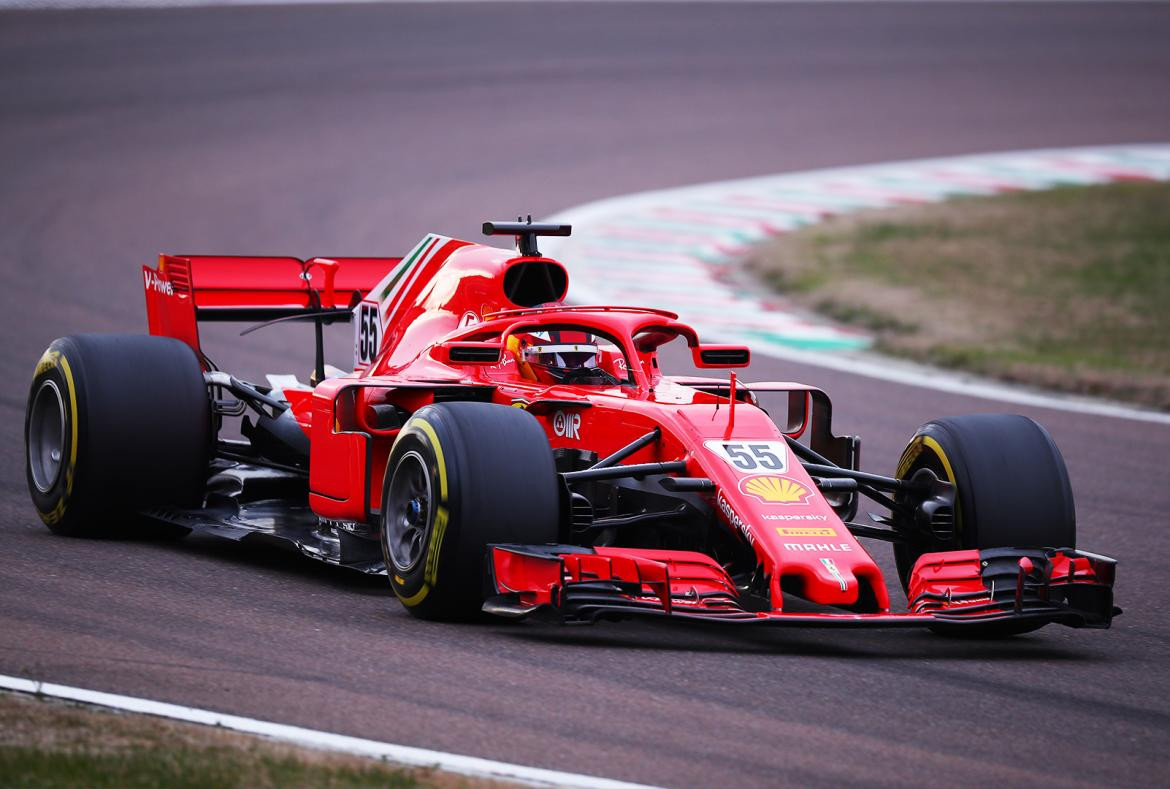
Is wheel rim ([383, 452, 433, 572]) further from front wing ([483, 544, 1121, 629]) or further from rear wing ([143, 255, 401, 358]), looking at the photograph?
rear wing ([143, 255, 401, 358])

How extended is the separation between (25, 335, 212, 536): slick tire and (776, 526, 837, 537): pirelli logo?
3.46 metres

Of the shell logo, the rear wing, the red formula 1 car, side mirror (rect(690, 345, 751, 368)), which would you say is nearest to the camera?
the red formula 1 car

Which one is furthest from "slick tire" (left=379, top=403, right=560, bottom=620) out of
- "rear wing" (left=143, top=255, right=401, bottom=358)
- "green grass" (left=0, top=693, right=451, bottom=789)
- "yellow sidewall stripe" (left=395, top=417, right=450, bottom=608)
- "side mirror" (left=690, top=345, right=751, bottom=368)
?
"rear wing" (left=143, top=255, right=401, bottom=358)

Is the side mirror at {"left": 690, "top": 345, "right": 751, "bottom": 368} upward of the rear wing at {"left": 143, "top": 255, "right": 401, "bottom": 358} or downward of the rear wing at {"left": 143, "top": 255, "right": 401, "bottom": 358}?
downward

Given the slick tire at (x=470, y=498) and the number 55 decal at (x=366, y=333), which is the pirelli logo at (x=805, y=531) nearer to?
the slick tire at (x=470, y=498)

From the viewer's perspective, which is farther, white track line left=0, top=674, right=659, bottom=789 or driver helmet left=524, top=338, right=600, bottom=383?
driver helmet left=524, top=338, right=600, bottom=383

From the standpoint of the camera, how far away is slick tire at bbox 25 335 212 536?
9.50 metres

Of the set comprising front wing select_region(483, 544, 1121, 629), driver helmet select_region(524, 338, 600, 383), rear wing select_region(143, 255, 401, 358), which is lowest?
front wing select_region(483, 544, 1121, 629)

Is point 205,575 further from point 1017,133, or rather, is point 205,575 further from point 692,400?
point 1017,133

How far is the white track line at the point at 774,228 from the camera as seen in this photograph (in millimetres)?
16188

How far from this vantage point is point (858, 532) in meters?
8.80

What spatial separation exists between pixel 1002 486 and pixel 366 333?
12.5 ft

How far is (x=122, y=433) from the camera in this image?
9523 millimetres

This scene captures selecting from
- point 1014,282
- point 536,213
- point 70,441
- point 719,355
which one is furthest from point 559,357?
point 536,213
